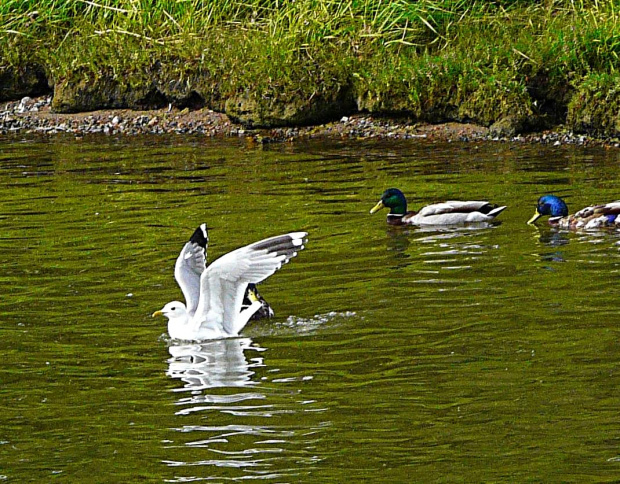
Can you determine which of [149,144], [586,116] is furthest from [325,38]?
[586,116]

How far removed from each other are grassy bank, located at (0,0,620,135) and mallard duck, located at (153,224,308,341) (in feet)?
29.6

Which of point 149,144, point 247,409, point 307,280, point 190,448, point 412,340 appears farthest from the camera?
point 149,144

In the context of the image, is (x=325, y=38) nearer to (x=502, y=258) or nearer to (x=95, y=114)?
(x=95, y=114)

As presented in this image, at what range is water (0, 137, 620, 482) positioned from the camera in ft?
19.9

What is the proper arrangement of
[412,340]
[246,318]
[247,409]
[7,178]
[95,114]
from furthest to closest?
1. [95,114]
2. [7,178]
3. [246,318]
4. [412,340]
5. [247,409]

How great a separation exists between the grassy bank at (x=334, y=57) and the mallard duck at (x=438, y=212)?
4.88 m

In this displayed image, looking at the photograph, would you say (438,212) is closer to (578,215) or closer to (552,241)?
(578,215)

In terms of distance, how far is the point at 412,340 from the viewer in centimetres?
798

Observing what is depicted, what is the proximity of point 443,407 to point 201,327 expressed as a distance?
251 centimetres

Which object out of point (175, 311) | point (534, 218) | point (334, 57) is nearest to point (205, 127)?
point (334, 57)

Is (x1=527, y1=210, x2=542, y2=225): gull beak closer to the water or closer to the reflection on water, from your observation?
the water

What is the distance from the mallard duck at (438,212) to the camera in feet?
39.6

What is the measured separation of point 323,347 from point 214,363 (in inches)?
26.0

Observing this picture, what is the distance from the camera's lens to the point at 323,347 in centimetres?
802
